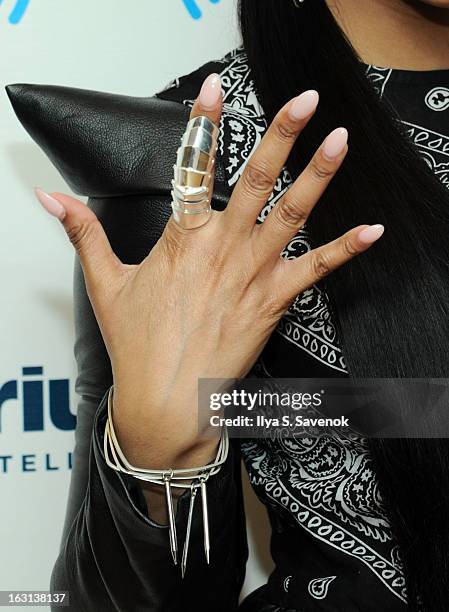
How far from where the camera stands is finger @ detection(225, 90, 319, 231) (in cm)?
59

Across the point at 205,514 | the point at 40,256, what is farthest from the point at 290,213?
the point at 40,256

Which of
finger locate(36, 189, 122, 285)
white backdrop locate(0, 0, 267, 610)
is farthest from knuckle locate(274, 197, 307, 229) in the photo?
white backdrop locate(0, 0, 267, 610)

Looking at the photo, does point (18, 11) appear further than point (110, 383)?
Yes

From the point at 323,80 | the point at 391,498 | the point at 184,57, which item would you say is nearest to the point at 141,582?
the point at 391,498

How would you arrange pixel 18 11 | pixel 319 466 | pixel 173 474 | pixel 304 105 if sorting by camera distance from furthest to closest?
pixel 18 11
pixel 319 466
pixel 173 474
pixel 304 105

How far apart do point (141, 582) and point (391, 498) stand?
0.22m

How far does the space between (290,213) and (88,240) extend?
15 centimetres

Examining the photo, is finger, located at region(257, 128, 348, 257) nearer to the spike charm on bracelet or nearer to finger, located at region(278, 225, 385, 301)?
finger, located at region(278, 225, 385, 301)

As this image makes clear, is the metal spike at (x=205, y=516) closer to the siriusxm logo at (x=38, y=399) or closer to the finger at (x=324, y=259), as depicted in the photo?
the finger at (x=324, y=259)

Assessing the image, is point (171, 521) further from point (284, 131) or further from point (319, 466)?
point (284, 131)

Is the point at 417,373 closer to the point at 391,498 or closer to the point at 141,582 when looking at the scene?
the point at 391,498

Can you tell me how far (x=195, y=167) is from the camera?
59 centimetres

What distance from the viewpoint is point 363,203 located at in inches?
30.8

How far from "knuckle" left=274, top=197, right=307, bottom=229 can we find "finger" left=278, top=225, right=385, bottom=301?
25 millimetres
